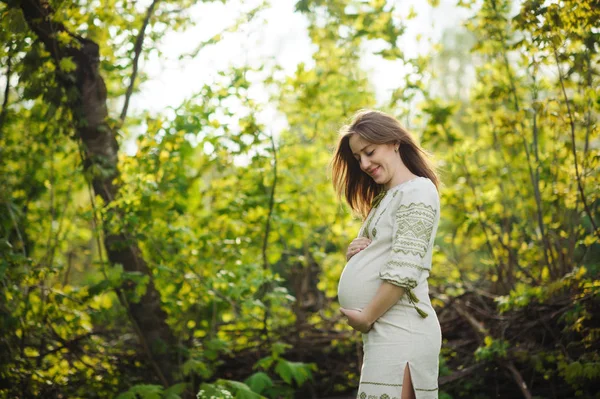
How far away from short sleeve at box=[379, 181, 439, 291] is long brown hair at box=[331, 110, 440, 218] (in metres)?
0.28

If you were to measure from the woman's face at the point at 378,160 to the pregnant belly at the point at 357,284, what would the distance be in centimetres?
34

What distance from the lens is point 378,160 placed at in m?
2.41

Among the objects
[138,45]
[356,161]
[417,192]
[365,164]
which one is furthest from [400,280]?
[138,45]

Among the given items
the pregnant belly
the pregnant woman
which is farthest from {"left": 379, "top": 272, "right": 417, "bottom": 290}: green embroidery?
the pregnant belly

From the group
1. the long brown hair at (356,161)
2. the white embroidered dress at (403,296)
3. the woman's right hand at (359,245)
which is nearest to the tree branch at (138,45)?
the long brown hair at (356,161)

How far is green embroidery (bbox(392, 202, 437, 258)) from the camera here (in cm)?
213

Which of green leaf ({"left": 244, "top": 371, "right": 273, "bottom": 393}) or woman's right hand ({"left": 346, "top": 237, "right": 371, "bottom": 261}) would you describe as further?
green leaf ({"left": 244, "top": 371, "right": 273, "bottom": 393})

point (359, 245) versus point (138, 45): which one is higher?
point (138, 45)

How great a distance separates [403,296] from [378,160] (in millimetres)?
555

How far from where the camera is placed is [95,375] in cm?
466

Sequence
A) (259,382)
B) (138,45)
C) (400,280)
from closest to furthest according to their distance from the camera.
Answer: (400,280)
(259,382)
(138,45)

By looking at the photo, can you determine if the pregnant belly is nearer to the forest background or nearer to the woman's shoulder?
the woman's shoulder

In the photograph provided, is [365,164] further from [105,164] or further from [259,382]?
[105,164]

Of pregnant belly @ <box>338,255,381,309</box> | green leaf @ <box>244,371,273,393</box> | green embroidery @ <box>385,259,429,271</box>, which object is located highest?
green embroidery @ <box>385,259,429,271</box>
